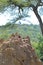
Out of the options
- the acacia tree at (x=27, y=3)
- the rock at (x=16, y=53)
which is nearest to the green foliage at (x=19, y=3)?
the acacia tree at (x=27, y=3)

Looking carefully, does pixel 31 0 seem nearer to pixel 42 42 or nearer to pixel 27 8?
pixel 27 8

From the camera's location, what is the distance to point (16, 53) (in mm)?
4059

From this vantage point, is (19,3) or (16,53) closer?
(16,53)

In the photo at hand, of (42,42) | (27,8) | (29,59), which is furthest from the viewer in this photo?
(27,8)

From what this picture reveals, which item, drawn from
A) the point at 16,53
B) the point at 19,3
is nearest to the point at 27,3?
the point at 19,3

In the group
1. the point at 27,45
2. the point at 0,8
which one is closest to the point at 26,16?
the point at 0,8

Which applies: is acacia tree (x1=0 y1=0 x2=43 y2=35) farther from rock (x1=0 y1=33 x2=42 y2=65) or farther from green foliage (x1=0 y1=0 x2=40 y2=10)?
rock (x1=0 y1=33 x2=42 y2=65)

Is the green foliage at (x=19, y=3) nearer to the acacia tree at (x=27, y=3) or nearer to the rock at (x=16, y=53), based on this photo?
the acacia tree at (x=27, y=3)

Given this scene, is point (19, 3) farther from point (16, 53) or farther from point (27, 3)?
point (16, 53)

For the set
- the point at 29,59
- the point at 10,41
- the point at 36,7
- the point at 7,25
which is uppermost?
the point at 10,41

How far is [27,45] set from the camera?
430 centimetres

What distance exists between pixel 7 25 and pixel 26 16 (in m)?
1.41

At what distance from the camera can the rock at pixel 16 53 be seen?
3.93m

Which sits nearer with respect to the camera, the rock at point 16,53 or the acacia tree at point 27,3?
the rock at point 16,53
